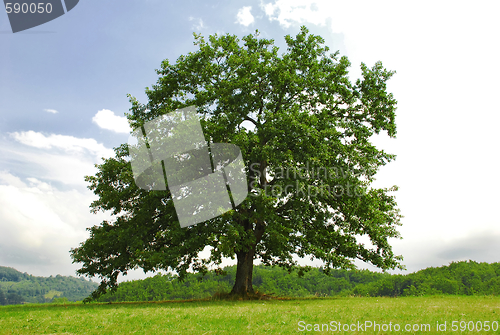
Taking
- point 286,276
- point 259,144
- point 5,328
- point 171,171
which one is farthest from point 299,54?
point 286,276

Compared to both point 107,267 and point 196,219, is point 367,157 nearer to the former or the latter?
point 196,219

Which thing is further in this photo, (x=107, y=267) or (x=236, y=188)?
(x=107, y=267)

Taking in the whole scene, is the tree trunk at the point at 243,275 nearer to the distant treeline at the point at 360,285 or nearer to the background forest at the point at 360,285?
the background forest at the point at 360,285

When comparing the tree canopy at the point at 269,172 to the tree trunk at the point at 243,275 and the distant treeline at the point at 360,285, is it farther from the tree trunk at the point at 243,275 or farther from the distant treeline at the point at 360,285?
the distant treeline at the point at 360,285

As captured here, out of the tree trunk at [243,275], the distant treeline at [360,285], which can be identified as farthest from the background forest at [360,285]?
the tree trunk at [243,275]

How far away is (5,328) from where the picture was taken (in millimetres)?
9117

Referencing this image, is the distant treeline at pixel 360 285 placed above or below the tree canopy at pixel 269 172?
below

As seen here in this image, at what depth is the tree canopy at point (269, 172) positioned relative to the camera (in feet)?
61.1

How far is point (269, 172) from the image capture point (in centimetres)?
2188

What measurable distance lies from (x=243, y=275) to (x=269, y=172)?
6946mm

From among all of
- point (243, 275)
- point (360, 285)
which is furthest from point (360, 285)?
point (243, 275)

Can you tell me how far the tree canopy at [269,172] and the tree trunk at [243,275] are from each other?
0.07 metres

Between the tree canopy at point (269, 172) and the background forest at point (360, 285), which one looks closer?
the tree canopy at point (269, 172)

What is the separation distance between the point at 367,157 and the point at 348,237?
5.24 meters
